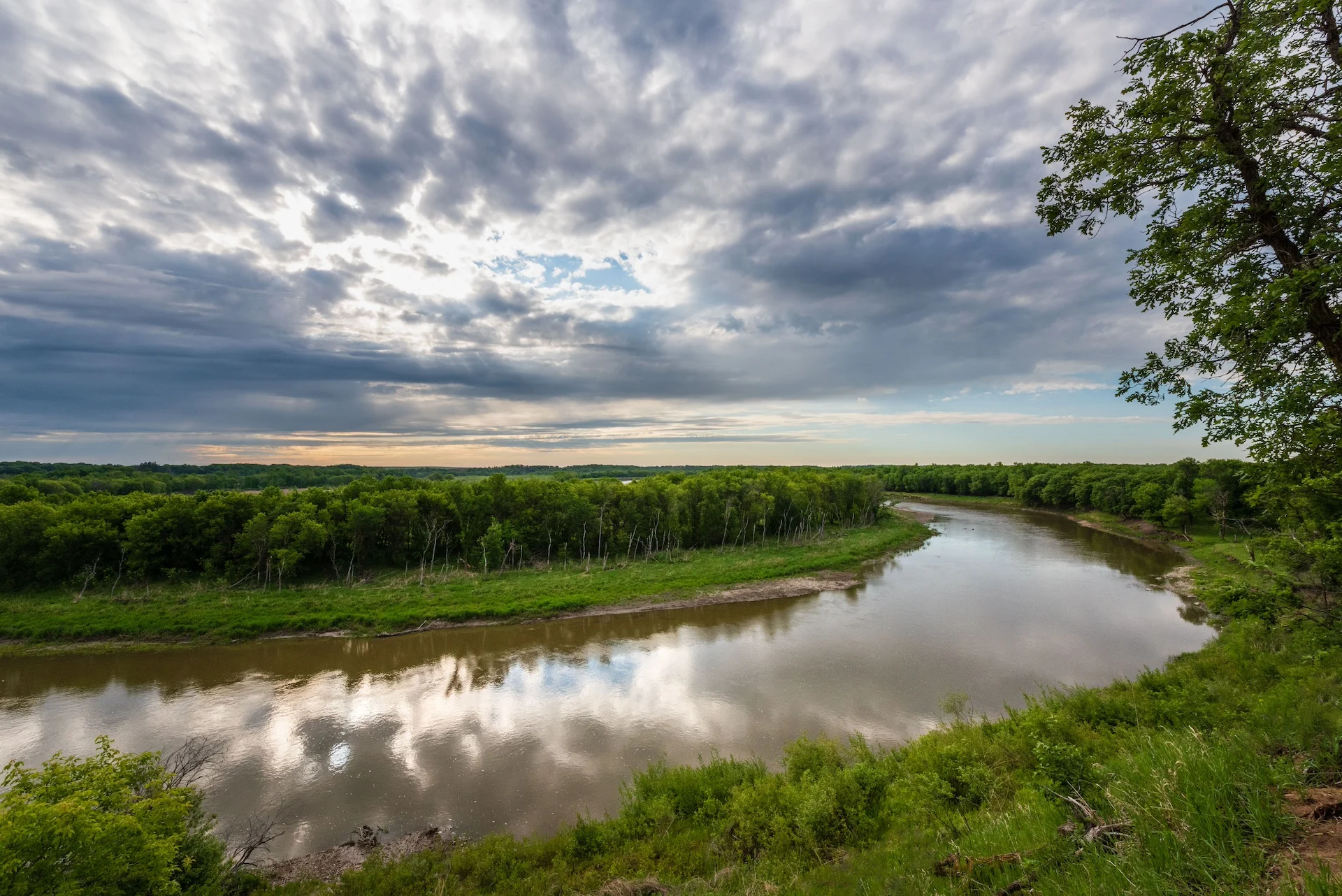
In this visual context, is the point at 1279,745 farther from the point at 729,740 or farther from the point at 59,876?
the point at 59,876

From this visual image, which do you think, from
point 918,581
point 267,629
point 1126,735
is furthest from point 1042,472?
point 267,629

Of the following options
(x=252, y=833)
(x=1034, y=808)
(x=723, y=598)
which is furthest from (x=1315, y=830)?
(x=723, y=598)

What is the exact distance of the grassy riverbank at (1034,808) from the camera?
3664 millimetres

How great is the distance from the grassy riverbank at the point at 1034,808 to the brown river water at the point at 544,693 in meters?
2.61

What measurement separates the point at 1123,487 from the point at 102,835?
84.7 metres

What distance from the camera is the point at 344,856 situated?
11234 mm

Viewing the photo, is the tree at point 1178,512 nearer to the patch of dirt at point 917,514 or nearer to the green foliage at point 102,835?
the patch of dirt at point 917,514

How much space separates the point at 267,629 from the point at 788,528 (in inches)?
1775

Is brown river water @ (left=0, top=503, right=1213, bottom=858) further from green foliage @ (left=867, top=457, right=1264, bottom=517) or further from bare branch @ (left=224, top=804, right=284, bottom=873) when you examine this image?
green foliage @ (left=867, top=457, right=1264, bottom=517)

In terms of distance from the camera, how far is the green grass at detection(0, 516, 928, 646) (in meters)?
26.0

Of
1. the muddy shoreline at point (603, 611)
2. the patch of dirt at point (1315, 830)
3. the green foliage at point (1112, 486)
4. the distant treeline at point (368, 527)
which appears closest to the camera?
the patch of dirt at point (1315, 830)

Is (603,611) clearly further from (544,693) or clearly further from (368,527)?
(368,527)

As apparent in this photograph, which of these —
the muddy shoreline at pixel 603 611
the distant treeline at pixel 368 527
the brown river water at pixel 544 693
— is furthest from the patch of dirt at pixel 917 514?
the brown river water at pixel 544 693

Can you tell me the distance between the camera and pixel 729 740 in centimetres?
1530
